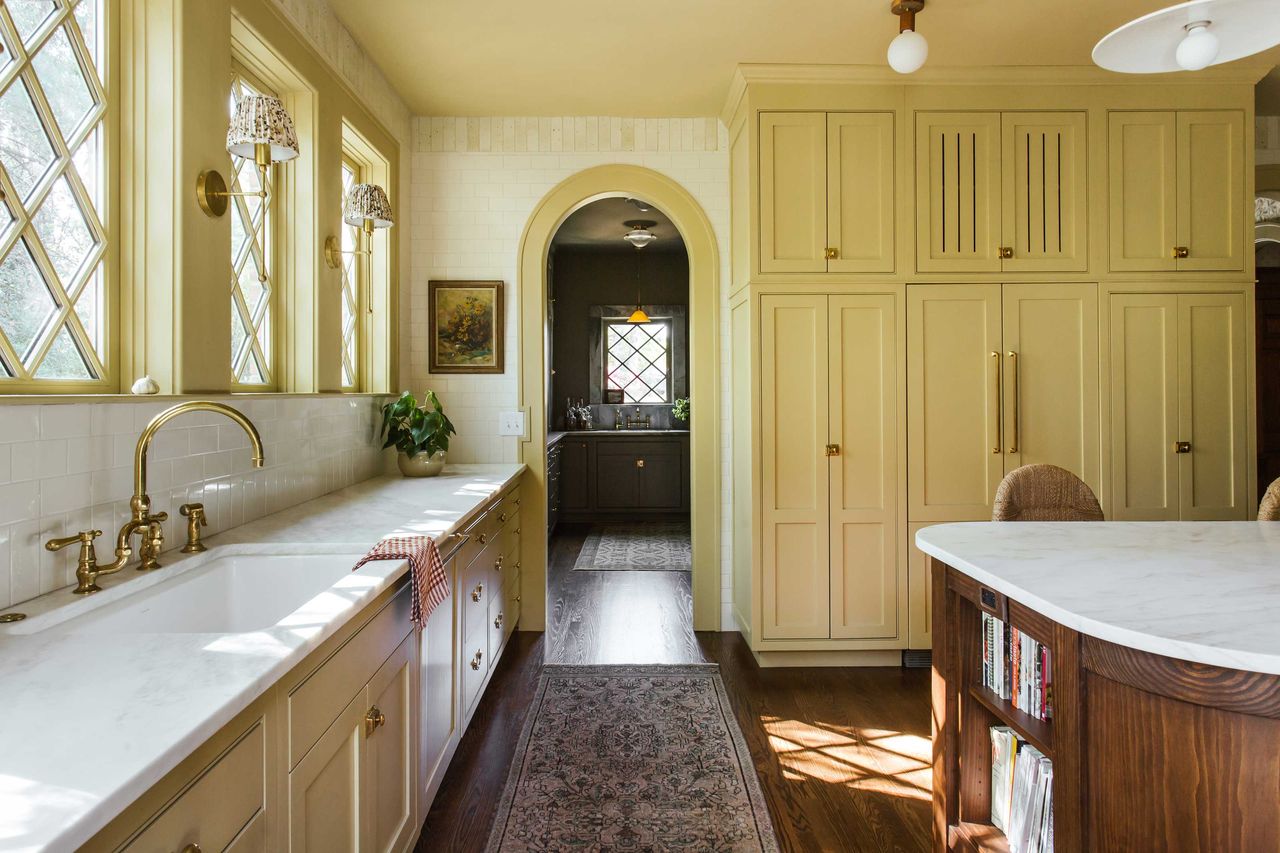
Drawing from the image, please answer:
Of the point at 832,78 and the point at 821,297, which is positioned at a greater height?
the point at 832,78

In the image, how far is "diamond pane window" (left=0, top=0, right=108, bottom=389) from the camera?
1508mm

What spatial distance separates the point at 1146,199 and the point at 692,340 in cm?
218

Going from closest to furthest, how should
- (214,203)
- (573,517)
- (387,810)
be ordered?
A: (387,810) < (214,203) < (573,517)

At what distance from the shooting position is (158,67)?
186 cm

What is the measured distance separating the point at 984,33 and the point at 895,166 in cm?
59

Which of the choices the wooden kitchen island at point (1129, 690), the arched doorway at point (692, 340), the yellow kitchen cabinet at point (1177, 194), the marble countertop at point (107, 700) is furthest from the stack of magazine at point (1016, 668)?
the yellow kitchen cabinet at point (1177, 194)

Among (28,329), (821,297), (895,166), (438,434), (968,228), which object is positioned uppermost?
(895,166)

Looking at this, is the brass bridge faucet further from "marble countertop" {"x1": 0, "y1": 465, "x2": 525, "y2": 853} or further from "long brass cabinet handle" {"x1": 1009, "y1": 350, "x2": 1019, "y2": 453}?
"long brass cabinet handle" {"x1": 1009, "y1": 350, "x2": 1019, "y2": 453}

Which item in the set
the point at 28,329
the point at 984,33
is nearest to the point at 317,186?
the point at 28,329

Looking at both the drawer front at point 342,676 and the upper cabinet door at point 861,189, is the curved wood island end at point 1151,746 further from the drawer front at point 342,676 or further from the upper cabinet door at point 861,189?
the upper cabinet door at point 861,189

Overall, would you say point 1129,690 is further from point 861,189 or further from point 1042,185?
point 1042,185

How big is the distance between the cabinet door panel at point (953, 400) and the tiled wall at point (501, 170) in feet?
3.80

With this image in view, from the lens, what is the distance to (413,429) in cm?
331

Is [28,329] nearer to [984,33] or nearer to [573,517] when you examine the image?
[984,33]
